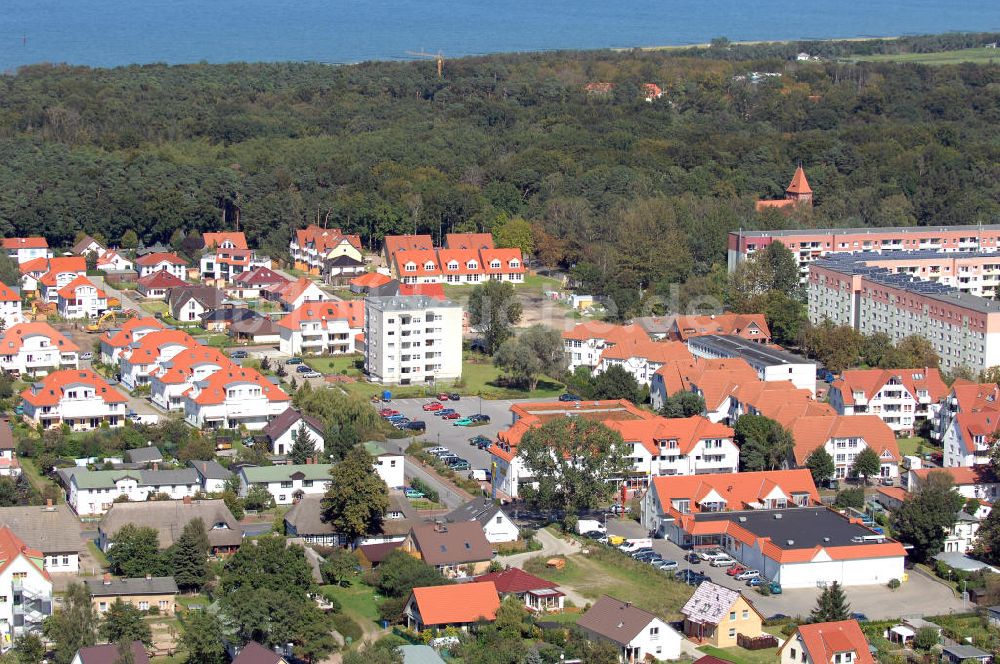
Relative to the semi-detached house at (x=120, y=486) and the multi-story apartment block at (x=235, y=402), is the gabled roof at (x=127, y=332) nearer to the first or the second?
the multi-story apartment block at (x=235, y=402)

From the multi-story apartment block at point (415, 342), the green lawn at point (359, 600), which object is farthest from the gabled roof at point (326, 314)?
the green lawn at point (359, 600)

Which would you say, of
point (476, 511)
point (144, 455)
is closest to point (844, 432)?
point (476, 511)

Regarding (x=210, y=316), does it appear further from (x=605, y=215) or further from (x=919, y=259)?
(x=919, y=259)

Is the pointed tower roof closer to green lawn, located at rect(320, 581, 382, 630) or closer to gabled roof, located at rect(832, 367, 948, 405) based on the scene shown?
gabled roof, located at rect(832, 367, 948, 405)

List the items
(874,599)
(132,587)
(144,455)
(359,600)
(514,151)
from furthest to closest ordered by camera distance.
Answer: (514,151)
(144,455)
(874,599)
(359,600)
(132,587)

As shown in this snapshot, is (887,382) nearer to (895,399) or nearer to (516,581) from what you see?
(895,399)

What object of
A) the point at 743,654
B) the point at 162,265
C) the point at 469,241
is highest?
the point at 469,241

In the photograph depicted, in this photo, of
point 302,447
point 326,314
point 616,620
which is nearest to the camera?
point 616,620

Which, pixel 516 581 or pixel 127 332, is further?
pixel 127 332
